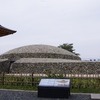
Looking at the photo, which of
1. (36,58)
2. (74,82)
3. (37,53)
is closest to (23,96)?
(74,82)

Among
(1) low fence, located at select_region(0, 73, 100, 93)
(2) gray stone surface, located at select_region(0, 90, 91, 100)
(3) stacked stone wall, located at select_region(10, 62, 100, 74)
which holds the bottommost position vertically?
(2) gray stone surface, located at select_region(0, 90, 91, 100)

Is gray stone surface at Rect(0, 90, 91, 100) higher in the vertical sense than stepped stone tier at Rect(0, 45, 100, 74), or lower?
lower

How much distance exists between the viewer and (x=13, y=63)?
30844 mm

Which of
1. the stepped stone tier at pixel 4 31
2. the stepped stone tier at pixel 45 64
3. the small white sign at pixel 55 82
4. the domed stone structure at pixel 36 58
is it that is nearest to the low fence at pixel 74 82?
the small white sign at pixel 55 82

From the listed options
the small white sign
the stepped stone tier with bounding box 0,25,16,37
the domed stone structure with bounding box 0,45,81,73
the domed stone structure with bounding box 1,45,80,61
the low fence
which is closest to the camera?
the small white sign

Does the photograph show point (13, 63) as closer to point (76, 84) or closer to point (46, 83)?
point (76, 84)

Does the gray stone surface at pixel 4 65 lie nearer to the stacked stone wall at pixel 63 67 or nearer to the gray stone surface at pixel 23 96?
the stacked stone wall at pixel 63 67

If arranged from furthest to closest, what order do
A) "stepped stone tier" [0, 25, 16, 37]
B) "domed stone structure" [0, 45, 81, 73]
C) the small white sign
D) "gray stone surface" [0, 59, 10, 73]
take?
1. "domed stone structure" [0, 45, 81, 73]
2. "gray stone surface" [0, 59, 10, 73]
3. "stepped stone tier" [0, 25, 16, 37]
4. the small white sign

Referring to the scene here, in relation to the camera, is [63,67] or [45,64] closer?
[63,67]

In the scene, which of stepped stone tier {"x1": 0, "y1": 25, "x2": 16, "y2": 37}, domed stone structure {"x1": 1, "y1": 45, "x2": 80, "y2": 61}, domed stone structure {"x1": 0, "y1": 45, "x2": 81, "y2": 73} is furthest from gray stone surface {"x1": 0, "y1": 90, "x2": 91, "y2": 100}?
domed stone structure {"x1": 1, "y1": 45, "x2": 80, "y2": 61}

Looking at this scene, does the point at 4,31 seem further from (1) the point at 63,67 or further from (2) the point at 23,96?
(1) the point at 63,67

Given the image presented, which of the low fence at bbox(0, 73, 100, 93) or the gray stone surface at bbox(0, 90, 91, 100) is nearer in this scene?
the gray stone surface at bbox(0, 90, 91, 100)

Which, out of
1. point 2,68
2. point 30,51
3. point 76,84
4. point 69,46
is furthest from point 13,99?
point 69,46

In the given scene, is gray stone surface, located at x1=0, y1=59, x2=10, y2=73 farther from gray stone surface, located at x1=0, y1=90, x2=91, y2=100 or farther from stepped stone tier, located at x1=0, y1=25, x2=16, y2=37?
gray stone surface, located at x1=0, y1=90, x2=91, y2=100
